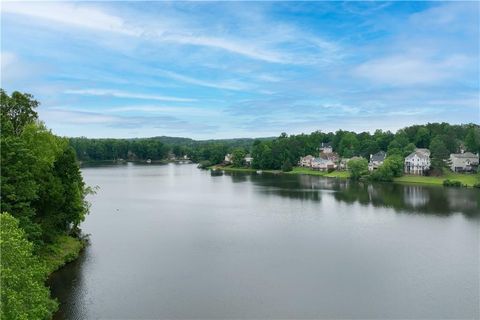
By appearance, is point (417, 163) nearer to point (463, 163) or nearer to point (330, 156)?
point (463, 163)

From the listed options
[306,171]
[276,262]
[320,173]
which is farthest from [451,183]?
[276,262]

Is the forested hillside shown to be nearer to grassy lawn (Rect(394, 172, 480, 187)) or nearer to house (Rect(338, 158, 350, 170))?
grassy lawn (Rect(394, 172, 480, 187))

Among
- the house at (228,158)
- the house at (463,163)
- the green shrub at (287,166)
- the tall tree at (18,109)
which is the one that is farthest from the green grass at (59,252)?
the house at (228,158)

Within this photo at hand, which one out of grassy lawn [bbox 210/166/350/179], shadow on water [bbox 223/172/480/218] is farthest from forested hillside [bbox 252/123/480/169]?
shadow on water [bbox 223/172/480/218]

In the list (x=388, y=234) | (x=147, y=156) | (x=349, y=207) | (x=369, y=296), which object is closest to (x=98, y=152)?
(x=147, y=156)

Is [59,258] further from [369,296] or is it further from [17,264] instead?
[369,296]

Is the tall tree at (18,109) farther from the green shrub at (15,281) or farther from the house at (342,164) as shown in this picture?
the house at (342,164)
